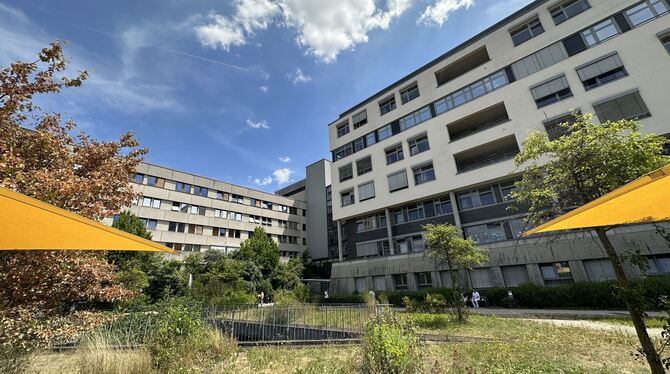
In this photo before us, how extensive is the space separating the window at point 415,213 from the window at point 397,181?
247 centimetres

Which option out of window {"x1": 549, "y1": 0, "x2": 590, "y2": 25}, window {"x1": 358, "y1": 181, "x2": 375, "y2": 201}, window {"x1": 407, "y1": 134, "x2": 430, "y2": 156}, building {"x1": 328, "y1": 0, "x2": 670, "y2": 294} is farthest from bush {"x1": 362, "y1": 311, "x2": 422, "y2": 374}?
window {"x1": 549, "y1": 0, "x2": 590, "y2": 25}

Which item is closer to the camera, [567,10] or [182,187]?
[567,10]

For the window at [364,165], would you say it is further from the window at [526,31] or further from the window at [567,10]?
the window at [567,10]

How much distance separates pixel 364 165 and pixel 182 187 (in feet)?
82.4

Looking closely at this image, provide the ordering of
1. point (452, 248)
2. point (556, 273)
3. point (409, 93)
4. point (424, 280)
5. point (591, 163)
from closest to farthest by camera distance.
Answer: point (591, 163) < point (452, 248) < point (556, 273) < point (424, 280) < point (409, 93)

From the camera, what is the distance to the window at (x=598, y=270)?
59.0 ft

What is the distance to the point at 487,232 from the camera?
24.8m

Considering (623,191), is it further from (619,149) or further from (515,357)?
(619,149)

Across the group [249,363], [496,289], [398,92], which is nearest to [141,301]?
[249,363]

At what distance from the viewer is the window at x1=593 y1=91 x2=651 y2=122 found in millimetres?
18922

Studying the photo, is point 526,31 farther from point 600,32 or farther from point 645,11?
point 645,11

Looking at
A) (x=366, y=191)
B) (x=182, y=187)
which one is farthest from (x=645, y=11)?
(x=182, y=187)

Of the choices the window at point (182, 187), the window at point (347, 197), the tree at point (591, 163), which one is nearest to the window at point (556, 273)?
the tree at point (591, 163)

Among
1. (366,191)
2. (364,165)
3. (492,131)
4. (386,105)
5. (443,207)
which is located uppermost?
(386,105)
